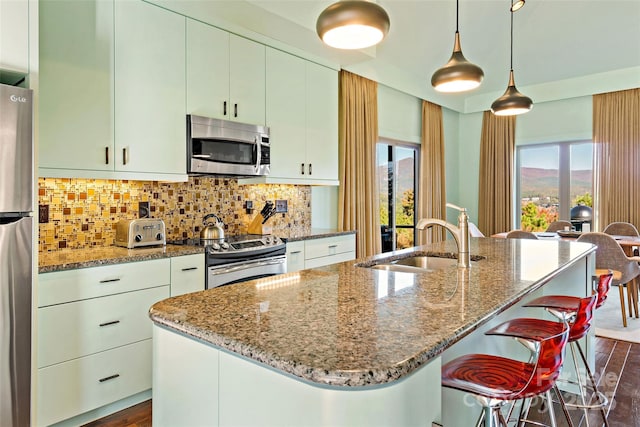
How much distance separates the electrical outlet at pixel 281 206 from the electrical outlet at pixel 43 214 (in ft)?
6.54

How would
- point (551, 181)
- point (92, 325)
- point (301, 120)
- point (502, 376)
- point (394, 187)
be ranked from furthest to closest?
point (551, 181) < point (394, 187) < point (301, 120) < point (92, 325) < point (502, 376)

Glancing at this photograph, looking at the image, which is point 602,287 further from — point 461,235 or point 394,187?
point 394,187

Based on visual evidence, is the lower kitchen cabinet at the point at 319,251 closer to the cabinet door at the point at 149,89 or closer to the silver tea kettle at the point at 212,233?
the silver tea kettle at the point at 212,233

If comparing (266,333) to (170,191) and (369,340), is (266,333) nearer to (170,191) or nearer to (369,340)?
(369,340)

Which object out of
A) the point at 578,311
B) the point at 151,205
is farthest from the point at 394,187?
the point at 578,311

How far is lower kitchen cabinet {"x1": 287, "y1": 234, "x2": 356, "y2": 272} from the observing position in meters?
3.44

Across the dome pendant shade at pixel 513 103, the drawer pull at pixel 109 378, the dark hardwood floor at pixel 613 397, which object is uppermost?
the dome pendant shade at pixel 513 103

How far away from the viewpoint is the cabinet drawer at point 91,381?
2086mm

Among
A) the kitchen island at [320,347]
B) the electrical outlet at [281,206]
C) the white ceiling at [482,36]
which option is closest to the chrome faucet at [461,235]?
the kitchen island at [320,347]

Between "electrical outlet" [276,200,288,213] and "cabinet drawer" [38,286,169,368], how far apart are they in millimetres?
1754

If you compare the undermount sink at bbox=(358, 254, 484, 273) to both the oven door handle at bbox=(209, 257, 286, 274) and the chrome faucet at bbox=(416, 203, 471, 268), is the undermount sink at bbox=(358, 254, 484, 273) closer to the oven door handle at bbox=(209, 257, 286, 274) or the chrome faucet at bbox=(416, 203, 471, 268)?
the chrome faucet at bbox=(416, 203, 471, 268)

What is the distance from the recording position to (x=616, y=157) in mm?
5695

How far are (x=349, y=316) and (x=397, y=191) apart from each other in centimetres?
479

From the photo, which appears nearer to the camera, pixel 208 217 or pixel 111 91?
pixel 111 91
